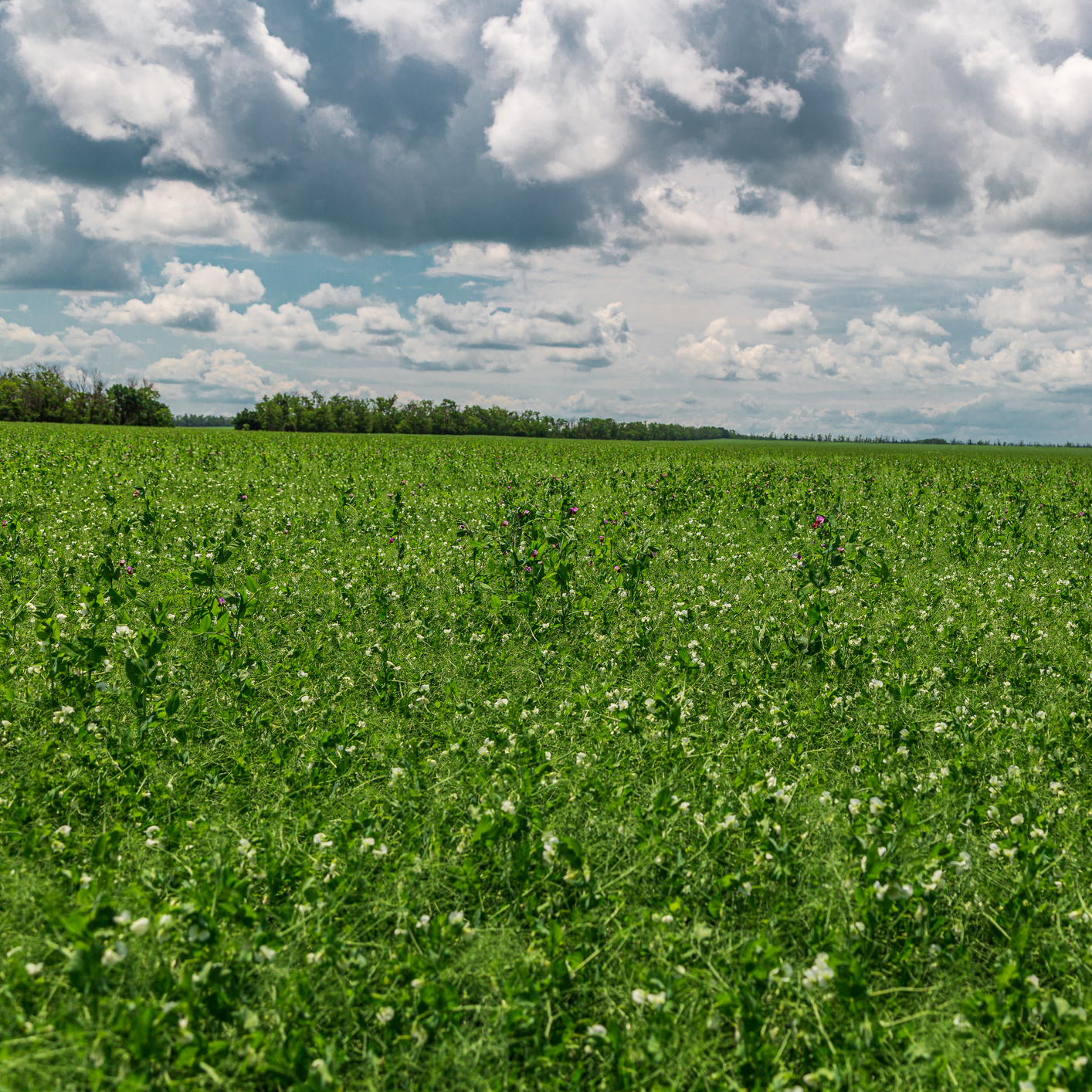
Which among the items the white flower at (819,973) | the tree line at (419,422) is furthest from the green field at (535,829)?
the tree line at (419,422)

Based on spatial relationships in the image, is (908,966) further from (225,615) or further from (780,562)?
(780,562)

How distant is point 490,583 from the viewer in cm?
892

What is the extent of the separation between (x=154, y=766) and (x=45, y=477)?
47.4 ft

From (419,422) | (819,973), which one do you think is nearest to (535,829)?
(819,973)

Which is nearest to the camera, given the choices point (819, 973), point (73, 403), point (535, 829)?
point (819, 973)

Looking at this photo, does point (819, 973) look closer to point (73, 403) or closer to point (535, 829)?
point (535, 829)

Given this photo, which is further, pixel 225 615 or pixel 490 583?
pixel 490 583

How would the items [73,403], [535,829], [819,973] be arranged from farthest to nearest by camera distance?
[73,403] → [535,829] → [819,973]

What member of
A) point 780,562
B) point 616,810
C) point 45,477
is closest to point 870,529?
point 780,562

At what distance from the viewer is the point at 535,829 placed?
4.12m

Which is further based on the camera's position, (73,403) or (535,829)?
(73,403)

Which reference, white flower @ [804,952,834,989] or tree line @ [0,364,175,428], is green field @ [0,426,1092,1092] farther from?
tree line @ [0,364,175,428]

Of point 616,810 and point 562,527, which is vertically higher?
point 562,527

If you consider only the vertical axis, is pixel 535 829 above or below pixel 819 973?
above
